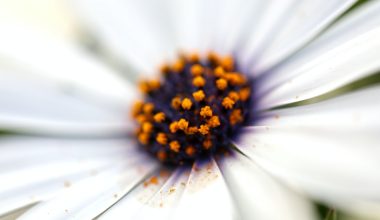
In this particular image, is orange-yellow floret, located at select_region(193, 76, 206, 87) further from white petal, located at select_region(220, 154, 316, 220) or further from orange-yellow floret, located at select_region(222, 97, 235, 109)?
white petal, located at select_region(220, 154, 316, 220)

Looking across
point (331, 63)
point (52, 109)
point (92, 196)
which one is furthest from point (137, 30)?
point (331, 63)

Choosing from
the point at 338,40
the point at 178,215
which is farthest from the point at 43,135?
the point at 338,40

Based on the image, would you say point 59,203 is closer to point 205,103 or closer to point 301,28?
point 205,103

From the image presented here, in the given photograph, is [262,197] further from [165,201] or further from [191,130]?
[191,130]

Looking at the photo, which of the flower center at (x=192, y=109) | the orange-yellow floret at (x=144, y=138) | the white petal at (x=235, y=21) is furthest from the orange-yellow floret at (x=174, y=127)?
the white petal at (x=235, y=21)

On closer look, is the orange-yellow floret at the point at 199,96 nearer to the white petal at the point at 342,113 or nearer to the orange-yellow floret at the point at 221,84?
the orange-yellow floret at the point at 221,84
